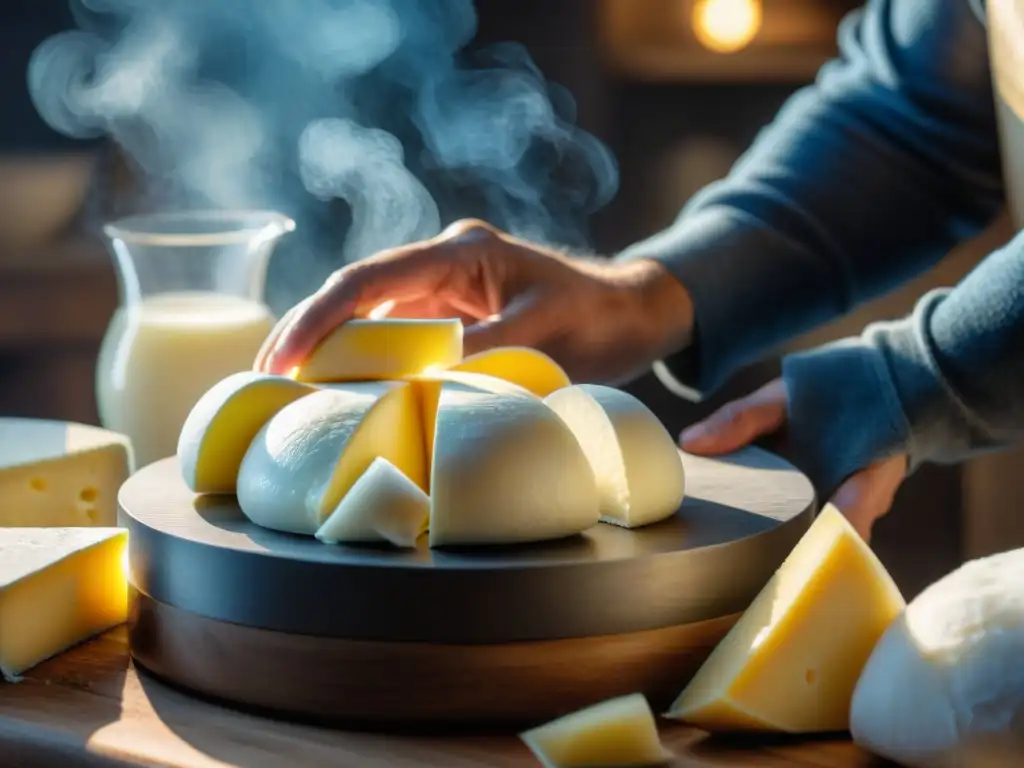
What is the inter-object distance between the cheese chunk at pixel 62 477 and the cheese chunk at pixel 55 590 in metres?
0.12

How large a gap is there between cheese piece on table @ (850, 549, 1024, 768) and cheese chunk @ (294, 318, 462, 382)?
41 cm

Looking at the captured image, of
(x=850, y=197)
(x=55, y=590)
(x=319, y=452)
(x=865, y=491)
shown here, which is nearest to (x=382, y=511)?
(x=319, y=452)

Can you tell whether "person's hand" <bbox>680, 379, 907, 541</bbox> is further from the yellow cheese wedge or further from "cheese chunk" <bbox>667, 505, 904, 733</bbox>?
"cheese chunk" <bbox>667, 505, 904, 733</bbox>

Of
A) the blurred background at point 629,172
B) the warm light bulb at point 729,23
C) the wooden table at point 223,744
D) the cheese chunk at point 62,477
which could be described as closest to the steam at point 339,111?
the blurred background at point 629,172

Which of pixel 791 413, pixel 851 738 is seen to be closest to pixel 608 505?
pixel 851 738

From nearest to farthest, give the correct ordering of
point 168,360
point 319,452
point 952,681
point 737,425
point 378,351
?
point 952,681 → point 319,452 → point 378,351 → point 737,425 → point 168,360

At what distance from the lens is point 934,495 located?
2758 mm

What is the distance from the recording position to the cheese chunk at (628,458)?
89cm

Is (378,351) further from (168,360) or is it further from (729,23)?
(729,23)

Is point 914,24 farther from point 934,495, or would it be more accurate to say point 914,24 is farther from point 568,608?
point 934,495

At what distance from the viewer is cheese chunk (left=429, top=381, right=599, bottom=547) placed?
0.83 m

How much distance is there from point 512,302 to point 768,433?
0.28m

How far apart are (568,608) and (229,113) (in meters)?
1.95

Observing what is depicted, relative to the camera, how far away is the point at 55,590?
96cm
